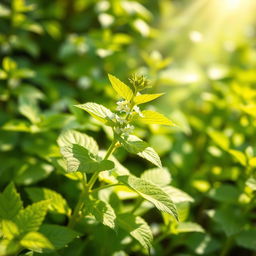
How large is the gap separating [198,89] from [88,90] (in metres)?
0.97

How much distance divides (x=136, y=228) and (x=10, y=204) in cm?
54

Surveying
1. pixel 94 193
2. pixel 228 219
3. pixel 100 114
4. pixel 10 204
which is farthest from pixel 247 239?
pixel 10 204

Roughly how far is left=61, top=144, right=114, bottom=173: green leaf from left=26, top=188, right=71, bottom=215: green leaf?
1.16ft

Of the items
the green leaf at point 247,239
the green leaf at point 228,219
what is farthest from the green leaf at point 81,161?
the green leaf at point 247,239

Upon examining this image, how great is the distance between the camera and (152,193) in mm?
1397

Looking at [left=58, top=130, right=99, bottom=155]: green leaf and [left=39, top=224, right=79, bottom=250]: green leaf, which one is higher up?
[left=58, top=130, right=99, bottom=155]: green leaf

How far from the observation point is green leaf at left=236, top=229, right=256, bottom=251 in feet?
6.24

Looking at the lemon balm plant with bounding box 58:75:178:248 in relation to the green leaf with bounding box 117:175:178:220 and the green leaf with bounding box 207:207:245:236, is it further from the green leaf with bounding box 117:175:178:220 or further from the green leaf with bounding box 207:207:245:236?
the green leaf with bounding box 207:207:245:236

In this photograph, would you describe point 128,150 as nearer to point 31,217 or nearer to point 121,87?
point 121,87

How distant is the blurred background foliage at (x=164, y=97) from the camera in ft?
6.56

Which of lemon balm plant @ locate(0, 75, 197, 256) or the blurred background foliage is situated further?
the blurred background foliage

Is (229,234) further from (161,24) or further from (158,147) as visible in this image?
(161,24)

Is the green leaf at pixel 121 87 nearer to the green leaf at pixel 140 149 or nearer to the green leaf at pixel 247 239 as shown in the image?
the green leaf at pixel 140 149

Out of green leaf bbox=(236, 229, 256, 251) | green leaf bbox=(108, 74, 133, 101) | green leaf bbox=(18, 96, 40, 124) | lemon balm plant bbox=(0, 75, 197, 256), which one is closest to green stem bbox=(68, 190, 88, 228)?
lemon balm plant bbox=(0, 75, 197, 256)
